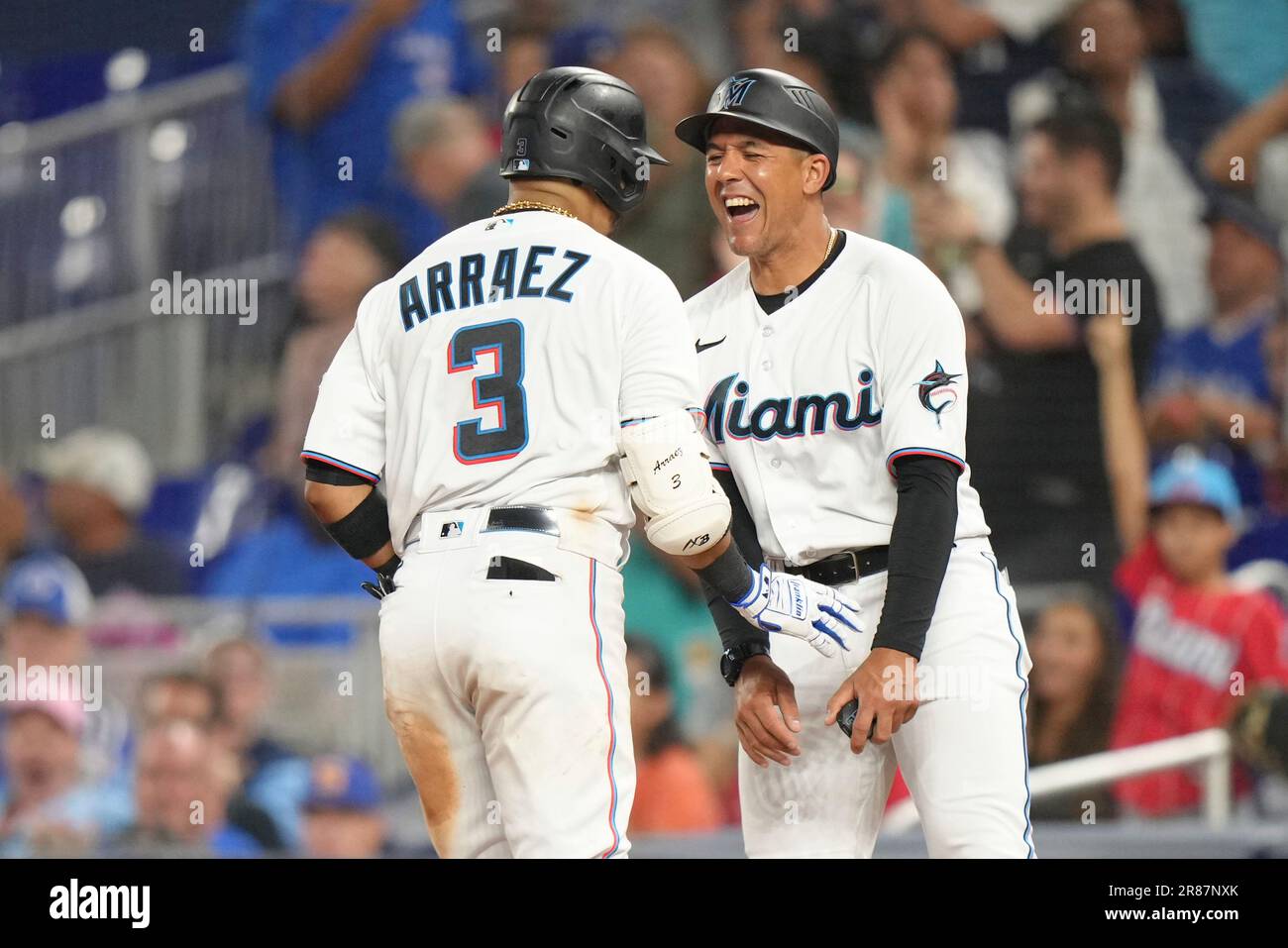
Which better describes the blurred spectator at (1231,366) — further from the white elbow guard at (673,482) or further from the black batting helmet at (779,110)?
the white elbow guard at (673,482)

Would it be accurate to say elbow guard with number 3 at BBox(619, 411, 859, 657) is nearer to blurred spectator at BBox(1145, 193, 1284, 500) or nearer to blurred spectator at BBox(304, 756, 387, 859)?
blurred spectator at BBox(304, 756, 387, 859)

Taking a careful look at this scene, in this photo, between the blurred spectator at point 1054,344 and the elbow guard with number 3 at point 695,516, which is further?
the blurred spectator at point 1054,344

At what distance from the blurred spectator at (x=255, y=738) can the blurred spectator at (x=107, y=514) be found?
1.73 feet

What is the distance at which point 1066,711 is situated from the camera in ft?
16.9

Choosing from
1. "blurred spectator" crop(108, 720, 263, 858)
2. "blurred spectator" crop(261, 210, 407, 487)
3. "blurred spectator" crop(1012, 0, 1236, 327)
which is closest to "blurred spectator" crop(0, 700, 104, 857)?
"blurred spectator" crop(108, 720, 263, 858)

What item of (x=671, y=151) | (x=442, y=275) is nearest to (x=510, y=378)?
(x=442, y=275)

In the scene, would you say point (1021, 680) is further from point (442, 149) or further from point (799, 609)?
point (442, 149)

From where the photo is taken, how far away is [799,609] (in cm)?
272

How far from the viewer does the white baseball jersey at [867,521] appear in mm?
2695

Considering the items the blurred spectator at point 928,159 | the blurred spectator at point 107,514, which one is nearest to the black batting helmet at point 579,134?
the blurred spectator at point 928,159

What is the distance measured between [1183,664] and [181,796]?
312 cm

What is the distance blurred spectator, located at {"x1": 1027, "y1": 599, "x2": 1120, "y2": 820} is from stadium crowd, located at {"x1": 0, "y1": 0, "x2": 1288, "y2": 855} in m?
0.01
